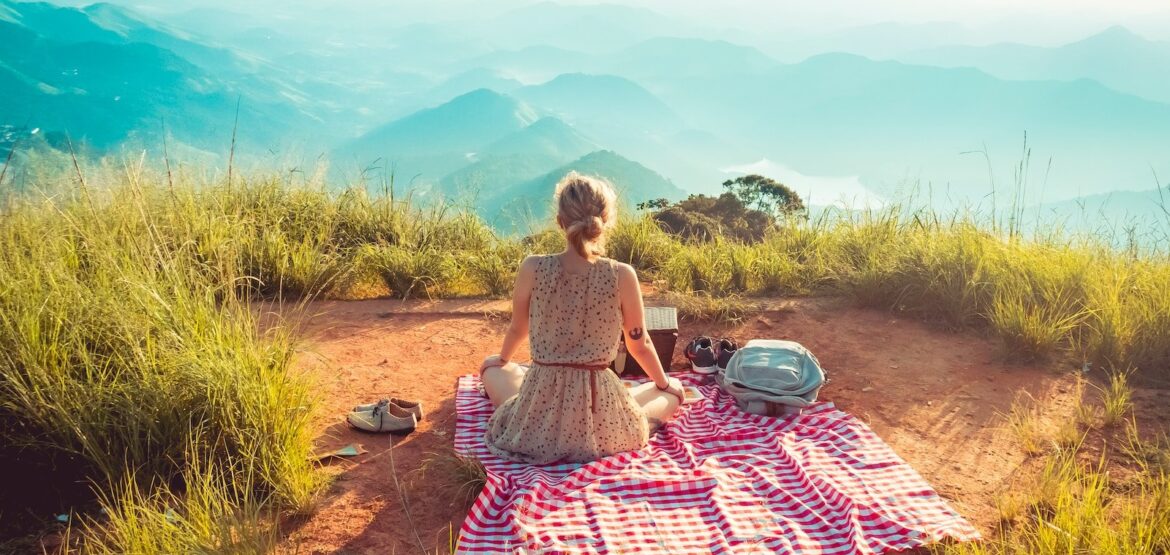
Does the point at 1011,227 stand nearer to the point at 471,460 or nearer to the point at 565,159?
the point at 471,460

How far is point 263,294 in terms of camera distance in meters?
5.92

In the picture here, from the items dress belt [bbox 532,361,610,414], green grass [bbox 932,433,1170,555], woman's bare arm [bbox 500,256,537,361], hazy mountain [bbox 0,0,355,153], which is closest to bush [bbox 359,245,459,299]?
woman's bare arm [bbox 500,256,537,361]

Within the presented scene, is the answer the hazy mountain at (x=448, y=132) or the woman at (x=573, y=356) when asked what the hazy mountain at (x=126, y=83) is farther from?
the woman at (x=573, y=356)

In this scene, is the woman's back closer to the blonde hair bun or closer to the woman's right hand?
the blonde hair bun

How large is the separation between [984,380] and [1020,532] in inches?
75.5

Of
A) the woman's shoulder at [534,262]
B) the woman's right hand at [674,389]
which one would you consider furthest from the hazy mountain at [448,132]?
the woman's shoulder at [534,262]

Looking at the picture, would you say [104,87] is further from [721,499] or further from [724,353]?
[721,499]

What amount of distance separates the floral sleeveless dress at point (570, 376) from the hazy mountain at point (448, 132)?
146 meters

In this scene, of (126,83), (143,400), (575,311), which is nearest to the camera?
(143,400)

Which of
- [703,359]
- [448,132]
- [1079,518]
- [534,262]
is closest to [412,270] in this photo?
[703,359]

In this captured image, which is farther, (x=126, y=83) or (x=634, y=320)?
(x=126, y=83)

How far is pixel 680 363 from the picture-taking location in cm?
499

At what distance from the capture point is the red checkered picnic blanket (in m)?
2.75

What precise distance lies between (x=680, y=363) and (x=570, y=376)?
5.82 ft
